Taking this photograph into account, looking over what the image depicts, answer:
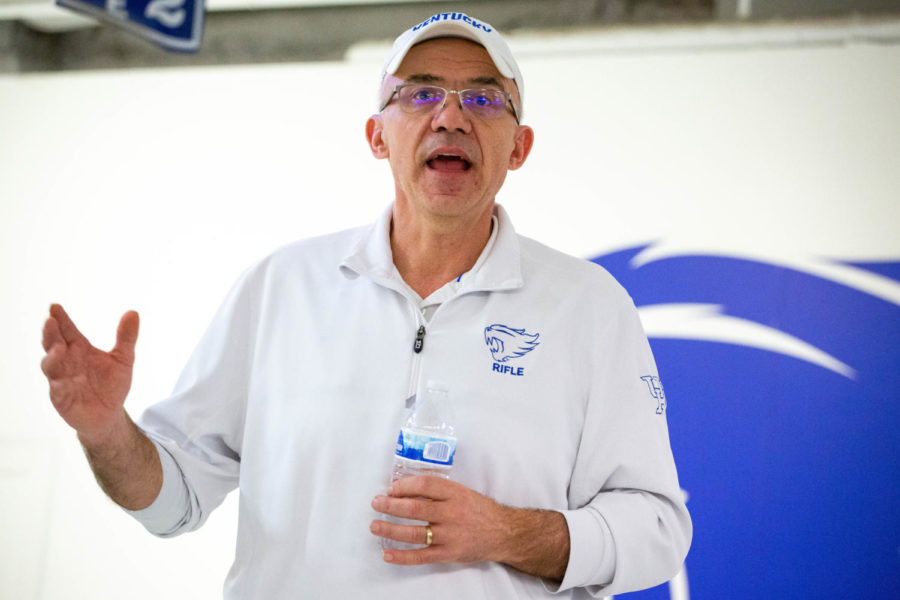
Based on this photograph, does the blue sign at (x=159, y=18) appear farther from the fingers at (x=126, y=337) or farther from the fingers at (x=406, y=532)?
the fingers at (x=406, y=532)

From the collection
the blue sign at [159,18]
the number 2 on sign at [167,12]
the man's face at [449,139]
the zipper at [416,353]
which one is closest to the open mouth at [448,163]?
the man's face at [449,139]

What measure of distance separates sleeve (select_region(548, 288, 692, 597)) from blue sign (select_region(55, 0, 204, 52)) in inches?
95.3

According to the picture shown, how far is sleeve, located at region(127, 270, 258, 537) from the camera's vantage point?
1527mm

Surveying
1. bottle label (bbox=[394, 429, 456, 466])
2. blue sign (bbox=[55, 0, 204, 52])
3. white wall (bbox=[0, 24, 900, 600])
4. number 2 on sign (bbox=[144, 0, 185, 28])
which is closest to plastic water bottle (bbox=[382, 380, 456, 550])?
bottle label (bbox=[394, 429, 456, 466])

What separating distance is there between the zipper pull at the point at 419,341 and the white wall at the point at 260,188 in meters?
2.63

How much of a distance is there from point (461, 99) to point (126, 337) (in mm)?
730

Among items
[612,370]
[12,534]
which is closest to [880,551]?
[612,370]

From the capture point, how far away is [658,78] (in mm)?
4055

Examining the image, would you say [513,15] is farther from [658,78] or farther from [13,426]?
[13,426]

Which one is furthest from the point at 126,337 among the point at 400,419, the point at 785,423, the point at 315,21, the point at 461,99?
the point at 315,21

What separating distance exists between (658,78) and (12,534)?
4.06 m

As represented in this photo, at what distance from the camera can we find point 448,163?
1.59 meters

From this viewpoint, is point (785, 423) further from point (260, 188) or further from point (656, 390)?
point (260, 188)

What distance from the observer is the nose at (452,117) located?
61.9 inches
